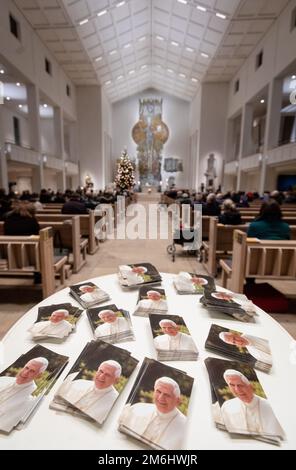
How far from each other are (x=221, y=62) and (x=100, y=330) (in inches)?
647

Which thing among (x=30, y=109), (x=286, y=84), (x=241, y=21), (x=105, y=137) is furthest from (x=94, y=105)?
(x=286, y=84)

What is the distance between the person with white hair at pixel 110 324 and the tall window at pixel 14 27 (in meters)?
11.6

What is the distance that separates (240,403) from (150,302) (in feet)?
2.06

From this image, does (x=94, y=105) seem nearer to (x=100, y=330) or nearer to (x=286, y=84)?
(x=286, y=84)

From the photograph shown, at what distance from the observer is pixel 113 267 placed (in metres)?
4.19

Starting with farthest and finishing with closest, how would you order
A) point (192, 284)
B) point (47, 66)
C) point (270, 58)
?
point (47, 66) < point (270, 58) < point (192, 284)

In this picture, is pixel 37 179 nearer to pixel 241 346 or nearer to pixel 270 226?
pixel 270 226

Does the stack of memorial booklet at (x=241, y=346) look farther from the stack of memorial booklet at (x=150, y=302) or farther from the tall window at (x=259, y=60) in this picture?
the tall window at (x=259, y=60)

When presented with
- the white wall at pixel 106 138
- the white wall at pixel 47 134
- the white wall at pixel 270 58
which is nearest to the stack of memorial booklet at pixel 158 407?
Result: the white wall at pixel 270 58

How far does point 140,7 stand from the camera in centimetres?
1168

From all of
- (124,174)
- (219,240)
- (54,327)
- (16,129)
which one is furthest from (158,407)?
(16,129)

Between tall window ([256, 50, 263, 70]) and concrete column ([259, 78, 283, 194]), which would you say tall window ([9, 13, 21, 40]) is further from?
tall window ([256, 50, 263, 70])

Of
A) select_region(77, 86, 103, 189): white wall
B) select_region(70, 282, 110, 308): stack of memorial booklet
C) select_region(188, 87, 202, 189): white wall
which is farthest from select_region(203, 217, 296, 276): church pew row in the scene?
select_region(77, 86, 103, 189): white wall

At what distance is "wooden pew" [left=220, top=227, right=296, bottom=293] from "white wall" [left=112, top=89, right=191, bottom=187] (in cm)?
2004
